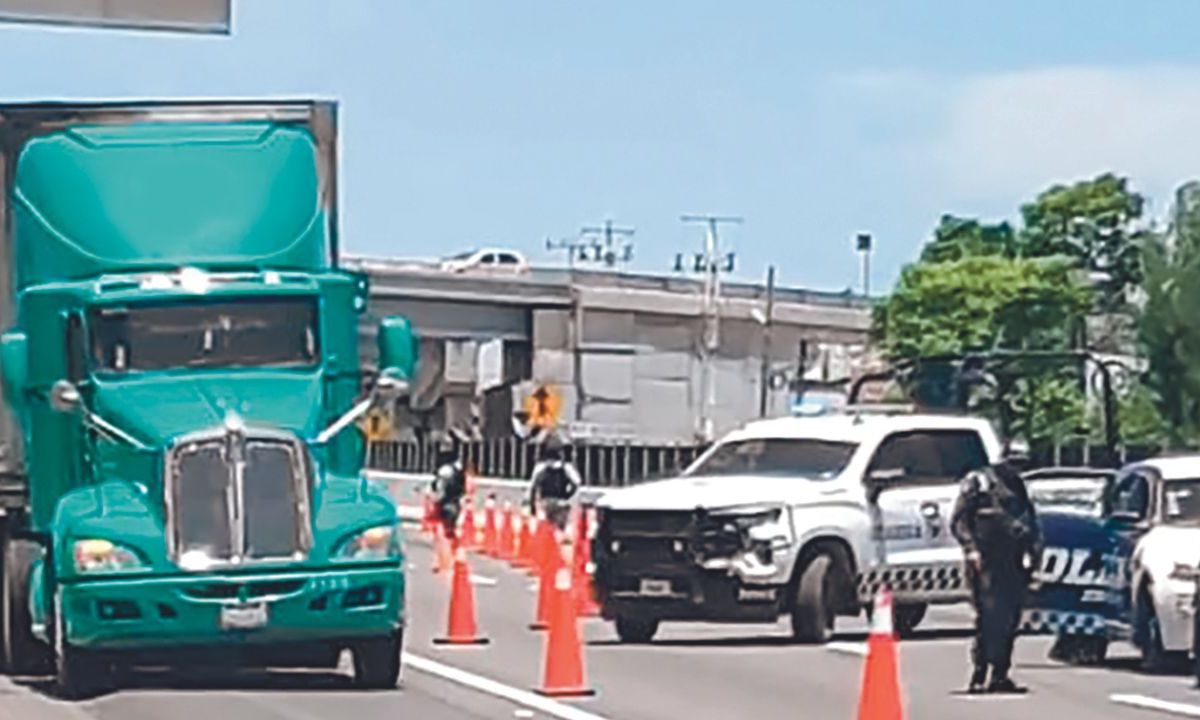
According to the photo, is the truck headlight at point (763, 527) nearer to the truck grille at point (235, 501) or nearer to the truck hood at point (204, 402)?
the truck hood at point (204, 402)

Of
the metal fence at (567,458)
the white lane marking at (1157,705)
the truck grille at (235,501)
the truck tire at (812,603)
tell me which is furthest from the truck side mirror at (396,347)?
the metal fence at (567,458)

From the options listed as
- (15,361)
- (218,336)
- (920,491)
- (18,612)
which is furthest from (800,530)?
(15,361)

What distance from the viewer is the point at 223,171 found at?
20062 mm

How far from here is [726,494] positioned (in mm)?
24203

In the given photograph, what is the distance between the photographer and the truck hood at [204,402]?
1903cm

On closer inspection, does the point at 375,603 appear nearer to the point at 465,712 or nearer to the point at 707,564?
the point at 465,712

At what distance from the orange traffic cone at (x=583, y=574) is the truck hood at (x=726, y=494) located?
1.09 metres

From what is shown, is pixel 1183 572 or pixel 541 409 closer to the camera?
pixel 1183 572

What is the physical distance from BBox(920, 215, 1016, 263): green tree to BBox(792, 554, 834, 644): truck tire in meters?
101

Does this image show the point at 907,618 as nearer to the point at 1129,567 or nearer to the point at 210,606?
the point at 1129,567

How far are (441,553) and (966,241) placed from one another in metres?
94.2

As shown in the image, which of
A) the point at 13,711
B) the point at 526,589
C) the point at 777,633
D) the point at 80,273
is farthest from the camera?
the point at 526,589

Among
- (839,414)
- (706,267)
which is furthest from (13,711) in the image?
(706,267)

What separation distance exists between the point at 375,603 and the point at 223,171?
3178 mm
